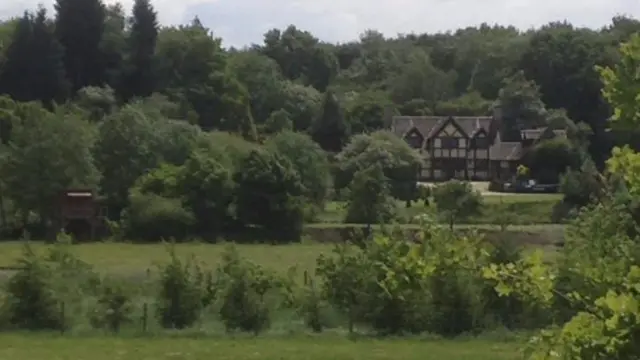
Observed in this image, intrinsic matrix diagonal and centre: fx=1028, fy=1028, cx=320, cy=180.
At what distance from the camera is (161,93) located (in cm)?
7550

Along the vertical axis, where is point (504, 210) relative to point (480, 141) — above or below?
below

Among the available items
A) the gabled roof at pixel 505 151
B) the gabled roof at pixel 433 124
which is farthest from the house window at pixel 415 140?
the gabled roof at pixel 505 151

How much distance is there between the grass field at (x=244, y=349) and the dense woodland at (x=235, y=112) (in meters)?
23.9

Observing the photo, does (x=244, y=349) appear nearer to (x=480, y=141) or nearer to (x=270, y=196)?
(x=270, y=196)

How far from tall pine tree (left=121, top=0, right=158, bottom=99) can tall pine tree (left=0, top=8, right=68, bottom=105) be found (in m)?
5.00

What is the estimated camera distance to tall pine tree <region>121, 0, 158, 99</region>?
7569 centimetres

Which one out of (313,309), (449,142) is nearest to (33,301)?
(313,309)

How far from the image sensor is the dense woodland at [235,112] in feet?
164

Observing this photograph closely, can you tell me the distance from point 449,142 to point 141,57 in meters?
23.8

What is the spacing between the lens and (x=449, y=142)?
7719 centimetres

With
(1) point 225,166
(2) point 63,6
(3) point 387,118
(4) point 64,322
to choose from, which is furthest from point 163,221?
(3) point 387,118

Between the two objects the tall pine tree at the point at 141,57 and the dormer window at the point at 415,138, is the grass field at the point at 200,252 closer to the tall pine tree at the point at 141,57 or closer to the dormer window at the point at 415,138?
the dormer window at the point at 415,138

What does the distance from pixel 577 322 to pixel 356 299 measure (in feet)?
58.9

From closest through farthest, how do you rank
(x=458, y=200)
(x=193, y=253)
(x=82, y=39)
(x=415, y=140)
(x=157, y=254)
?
1. (x=193, y=253)
2. (x=157, y=254)
3. (x=458, y=200)
4. (x=82, y=39)
5. (x=415, y=140)
